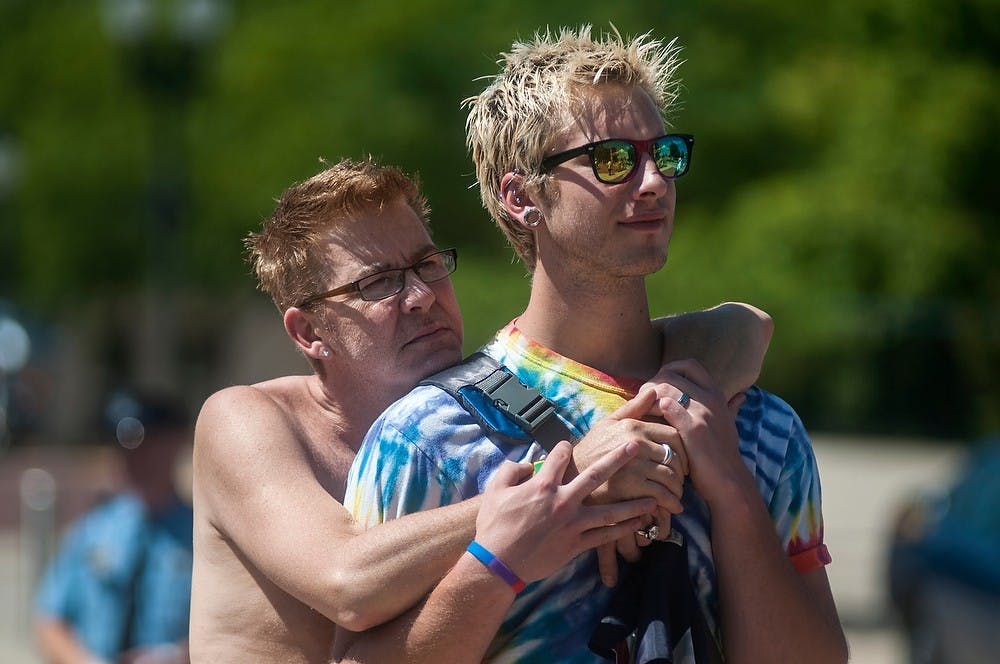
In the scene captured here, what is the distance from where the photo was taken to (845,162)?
10156 mm

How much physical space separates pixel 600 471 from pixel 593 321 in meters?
0.40

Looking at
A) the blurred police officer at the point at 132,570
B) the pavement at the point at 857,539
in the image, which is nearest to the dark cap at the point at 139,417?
the blurred police officer at the point at 132,570

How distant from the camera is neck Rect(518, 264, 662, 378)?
104 inches

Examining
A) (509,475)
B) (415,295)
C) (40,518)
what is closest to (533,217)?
(415,295)

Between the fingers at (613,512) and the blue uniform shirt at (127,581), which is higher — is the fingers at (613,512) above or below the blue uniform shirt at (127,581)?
above

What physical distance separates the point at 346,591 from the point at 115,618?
9.39 feet

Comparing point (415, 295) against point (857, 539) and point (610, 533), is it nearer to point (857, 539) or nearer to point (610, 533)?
point (610, 533)

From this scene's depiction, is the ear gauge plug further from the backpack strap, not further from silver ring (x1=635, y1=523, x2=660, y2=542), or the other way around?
silver ring (x1=635, y1=523, x2=660, y2=542)

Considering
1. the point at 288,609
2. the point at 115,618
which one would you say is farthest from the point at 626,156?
the point at 115,618

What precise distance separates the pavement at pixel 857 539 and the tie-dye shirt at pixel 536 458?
7581 mm

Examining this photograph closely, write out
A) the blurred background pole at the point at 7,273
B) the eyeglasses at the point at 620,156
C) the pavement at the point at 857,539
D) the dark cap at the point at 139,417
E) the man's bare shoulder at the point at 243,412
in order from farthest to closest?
the blurred background pole at the point at 7,273 < the pavement at the point at 857,539 < the dark cap at the point at 139,417 < the man's bare shoulder at the point at 243,412 < the eyeglasses at the point at 620,156

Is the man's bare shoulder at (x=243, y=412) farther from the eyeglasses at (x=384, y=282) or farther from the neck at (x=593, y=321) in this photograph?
the neck at (x=593, y=321)

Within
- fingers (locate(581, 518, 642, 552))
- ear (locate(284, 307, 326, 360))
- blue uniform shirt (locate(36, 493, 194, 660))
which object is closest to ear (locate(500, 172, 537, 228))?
ear (locate(284, 307, 326, 360))

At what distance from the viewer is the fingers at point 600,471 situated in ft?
7.62
